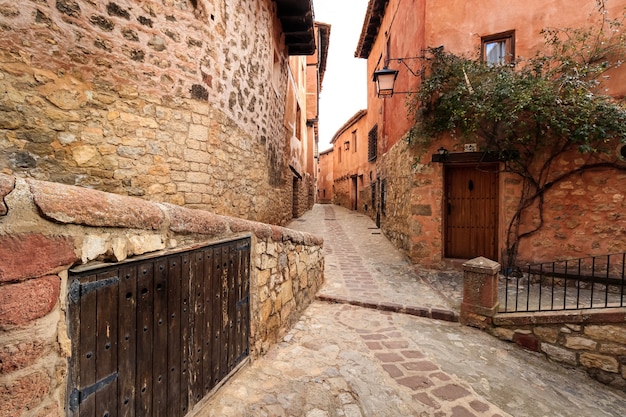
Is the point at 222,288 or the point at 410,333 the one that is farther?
the point at 410,333

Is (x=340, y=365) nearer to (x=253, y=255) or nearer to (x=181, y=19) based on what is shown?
(x=253, y=255)

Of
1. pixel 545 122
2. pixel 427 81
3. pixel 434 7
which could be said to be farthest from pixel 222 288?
pixel 434 7

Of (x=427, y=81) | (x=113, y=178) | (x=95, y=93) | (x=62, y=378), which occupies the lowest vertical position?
(x=62, y=378)

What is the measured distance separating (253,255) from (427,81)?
542cm

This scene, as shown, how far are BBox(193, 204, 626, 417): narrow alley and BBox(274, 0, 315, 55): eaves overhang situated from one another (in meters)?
6.78

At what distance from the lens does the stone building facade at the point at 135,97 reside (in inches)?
126

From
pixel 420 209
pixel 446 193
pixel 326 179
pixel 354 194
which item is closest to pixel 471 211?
pixel 446 193

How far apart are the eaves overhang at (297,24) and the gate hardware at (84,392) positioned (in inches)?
317

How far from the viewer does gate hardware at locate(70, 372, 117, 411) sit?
46.5 inches

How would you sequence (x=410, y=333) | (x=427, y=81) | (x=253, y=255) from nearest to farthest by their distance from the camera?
(x=253, y=255)
(x=410, y=333)
(x=427, y=81)

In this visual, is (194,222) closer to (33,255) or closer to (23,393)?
(33,255)

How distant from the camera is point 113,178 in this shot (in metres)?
3.76

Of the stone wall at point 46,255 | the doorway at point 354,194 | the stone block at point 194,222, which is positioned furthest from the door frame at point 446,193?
the doorway at point 354,194

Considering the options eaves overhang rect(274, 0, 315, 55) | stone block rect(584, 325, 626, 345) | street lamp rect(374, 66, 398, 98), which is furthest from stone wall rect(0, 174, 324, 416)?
eaves overhang rect(274, 0, 315, 55)
